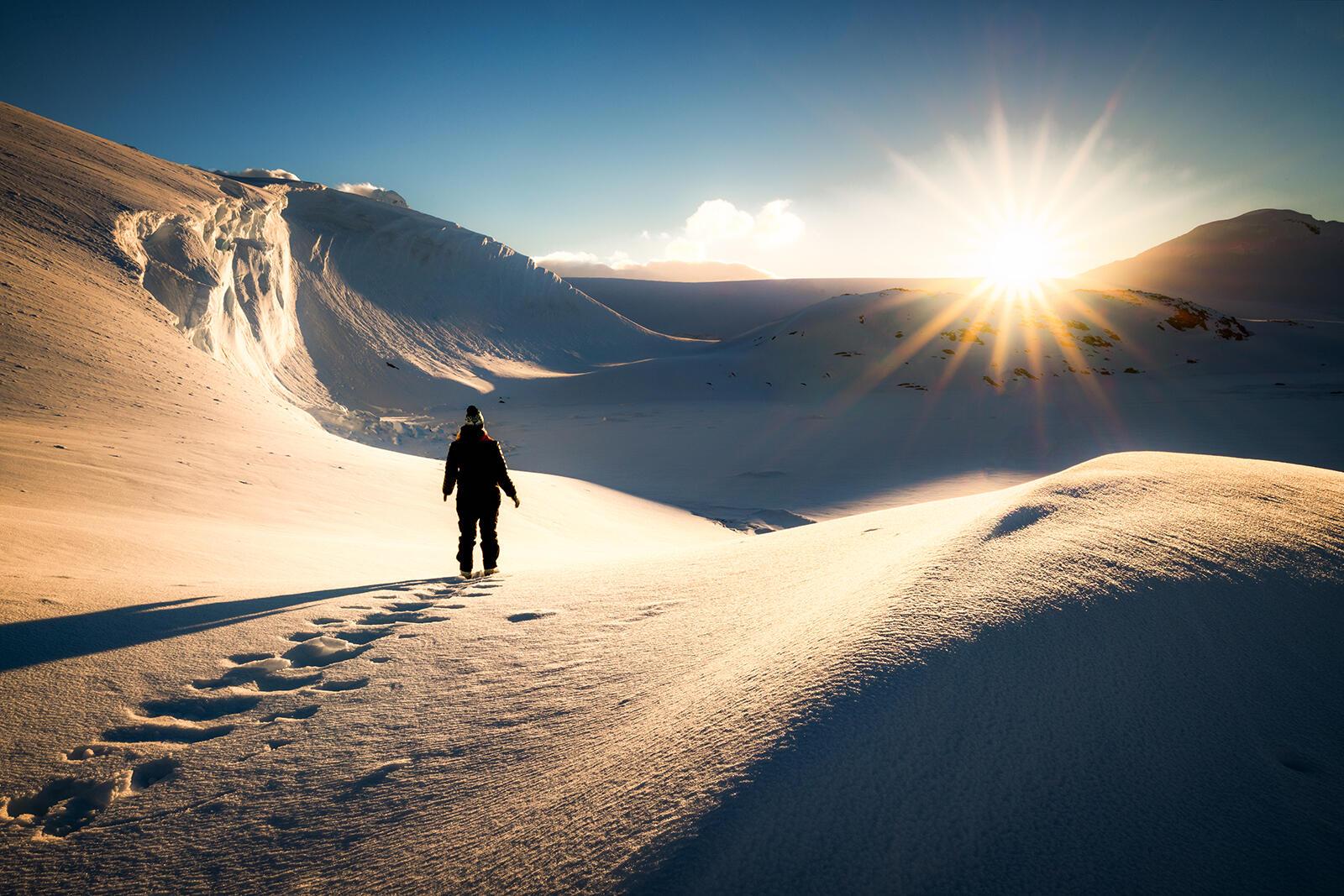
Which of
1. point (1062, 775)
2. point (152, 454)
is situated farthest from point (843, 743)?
point (152, 454)

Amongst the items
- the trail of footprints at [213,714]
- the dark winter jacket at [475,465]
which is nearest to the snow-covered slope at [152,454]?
the dark winter jacket at [475,465]

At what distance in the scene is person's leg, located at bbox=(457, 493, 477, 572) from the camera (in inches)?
185

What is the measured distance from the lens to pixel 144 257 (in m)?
11.8

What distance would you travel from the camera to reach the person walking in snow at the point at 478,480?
191 inches

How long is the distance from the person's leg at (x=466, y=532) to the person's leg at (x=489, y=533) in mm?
79

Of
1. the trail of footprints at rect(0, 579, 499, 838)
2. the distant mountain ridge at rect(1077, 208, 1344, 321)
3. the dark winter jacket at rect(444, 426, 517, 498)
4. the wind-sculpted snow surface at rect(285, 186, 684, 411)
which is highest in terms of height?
the distant mountain ridge at rect(1077, 208, 1344, 321)

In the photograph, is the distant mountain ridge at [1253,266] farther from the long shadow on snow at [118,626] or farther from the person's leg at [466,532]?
the long shadow on snow at [118,626]

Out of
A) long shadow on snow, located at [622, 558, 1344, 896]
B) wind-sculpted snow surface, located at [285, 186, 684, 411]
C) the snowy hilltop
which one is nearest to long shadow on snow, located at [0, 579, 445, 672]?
the snowy hilltop

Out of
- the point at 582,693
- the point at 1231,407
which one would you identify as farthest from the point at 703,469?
the point at 1231,407

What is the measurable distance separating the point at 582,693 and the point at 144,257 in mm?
14450

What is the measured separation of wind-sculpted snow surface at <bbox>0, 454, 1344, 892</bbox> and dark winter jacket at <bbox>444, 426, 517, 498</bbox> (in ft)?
7.66

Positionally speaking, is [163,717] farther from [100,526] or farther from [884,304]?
[884,304]

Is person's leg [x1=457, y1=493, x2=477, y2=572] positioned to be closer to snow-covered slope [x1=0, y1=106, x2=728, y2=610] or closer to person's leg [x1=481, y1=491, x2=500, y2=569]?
person's leg [x1=481, y1=491, x2=500, y2=569]

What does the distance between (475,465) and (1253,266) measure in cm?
8234
